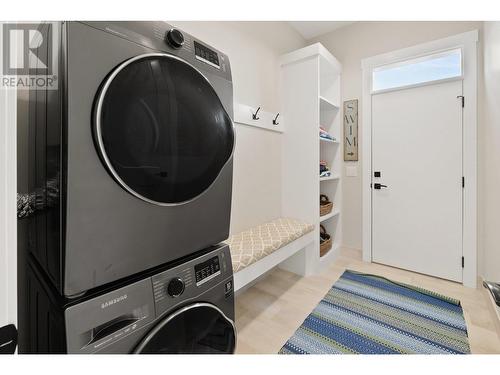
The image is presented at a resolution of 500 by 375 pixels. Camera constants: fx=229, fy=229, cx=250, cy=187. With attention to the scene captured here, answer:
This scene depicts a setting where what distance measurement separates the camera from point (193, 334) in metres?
0.75

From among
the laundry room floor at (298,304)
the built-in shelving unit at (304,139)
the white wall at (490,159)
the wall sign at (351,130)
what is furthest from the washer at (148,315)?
the wall sign at (351,130)

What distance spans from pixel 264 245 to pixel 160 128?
1210 millimetres

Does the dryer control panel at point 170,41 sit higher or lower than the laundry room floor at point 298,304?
higher

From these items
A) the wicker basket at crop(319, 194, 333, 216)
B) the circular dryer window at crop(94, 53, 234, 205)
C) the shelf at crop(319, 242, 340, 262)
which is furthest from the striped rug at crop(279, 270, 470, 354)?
the circular dryer window at crop(94, 53, 234, 205)

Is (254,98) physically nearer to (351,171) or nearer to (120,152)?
(351,171)

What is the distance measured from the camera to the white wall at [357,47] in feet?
7.91

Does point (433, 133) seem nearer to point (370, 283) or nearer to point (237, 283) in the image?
point (370, 283)

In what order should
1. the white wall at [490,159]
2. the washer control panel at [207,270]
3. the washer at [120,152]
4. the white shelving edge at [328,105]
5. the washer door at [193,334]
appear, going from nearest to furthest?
the washer at [120,152], the washer door at [193,334], the washer control panel at [207,270], the white wall at [490,159], the white shelving edge at [328,105]

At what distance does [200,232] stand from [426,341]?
66.8 inches

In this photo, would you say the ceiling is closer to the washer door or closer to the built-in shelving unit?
the built-in shelving unit

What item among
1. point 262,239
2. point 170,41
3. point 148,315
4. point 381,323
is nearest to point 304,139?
point 262,239

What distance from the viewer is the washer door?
660mm

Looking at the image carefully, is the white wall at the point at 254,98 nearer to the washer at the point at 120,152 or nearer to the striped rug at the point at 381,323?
the striped rug at the point at 381,323

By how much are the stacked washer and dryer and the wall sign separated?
Answer: 2374mm
